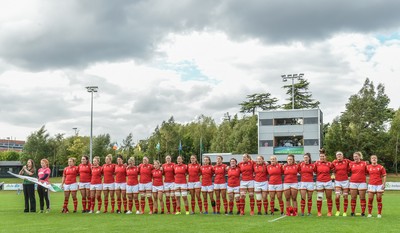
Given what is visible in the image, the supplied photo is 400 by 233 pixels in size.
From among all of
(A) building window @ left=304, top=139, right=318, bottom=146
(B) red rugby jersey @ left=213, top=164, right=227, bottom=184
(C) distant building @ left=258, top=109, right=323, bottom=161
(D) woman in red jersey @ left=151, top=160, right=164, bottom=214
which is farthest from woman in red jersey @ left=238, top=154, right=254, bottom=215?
(A) building window @ left=304, top=139, right=318, bottom=146

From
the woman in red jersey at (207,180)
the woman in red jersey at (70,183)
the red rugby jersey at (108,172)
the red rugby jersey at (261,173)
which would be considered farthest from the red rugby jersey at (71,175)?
the red rugby jersey at (261,173)

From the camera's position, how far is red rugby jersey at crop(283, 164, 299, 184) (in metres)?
14.5

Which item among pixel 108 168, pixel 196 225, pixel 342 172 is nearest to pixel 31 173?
pixel 108 168

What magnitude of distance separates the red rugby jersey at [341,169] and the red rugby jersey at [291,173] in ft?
3.92

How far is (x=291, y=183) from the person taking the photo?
14430mm

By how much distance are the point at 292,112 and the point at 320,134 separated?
4.26 m

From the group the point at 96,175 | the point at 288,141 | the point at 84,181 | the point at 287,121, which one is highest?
the point at 287,121

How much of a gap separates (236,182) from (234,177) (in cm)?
18

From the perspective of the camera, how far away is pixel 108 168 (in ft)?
52.9

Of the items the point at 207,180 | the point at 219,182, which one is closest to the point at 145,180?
the point at 207,180

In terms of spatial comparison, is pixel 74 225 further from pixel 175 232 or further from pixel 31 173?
pixel 31 173

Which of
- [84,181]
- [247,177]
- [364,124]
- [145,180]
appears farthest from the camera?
[364,124]

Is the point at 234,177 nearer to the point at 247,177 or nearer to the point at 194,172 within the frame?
the point at 247,177

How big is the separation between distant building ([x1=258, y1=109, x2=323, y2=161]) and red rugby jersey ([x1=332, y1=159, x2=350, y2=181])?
132ft
